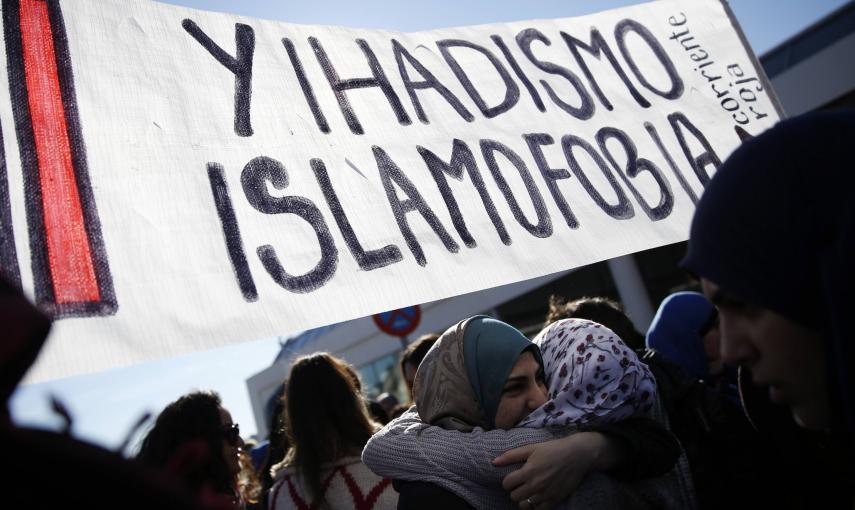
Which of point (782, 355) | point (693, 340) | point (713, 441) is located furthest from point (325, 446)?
point (782, 355)

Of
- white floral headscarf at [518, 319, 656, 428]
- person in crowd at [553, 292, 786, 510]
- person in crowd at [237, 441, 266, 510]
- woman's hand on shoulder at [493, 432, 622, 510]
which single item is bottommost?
person in crowd at [553, 292, 786, 510]

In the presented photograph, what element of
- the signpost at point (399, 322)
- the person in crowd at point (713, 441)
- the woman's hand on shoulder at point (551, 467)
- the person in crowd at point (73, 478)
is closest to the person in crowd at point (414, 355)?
the person in crowd at point (713, 441)

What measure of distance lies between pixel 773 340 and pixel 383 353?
17.9m

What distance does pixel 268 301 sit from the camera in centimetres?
Result: 149

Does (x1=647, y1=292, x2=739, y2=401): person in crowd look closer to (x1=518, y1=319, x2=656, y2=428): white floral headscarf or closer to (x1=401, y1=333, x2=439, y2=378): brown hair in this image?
(x1=401, y1=333, x2=439, y2=378): brown hair

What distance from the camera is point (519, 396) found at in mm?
1621

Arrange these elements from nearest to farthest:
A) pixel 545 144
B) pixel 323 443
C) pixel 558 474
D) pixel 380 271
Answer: pixel 558 474 → pixel 380 271 → pixel 545 144 → pixel 323 443

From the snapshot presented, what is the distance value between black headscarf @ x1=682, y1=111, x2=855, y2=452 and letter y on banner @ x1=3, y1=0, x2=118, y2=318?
3.82ft

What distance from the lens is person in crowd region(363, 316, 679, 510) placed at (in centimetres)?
145

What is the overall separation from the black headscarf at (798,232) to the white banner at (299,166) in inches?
31.0

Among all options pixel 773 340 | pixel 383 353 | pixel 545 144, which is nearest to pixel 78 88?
pixel 545 144

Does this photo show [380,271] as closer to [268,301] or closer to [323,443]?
[268,301]

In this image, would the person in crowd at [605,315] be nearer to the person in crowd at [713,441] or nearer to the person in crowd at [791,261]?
the person in crowd at [713,441]

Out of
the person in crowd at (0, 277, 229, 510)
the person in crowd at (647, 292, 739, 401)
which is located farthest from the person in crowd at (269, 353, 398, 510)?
the person in crowd at (0, 277, 229, 510)
